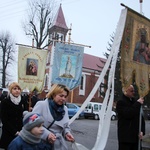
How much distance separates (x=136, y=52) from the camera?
550 cm

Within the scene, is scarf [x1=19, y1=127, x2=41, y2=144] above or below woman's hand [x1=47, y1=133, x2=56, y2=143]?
above

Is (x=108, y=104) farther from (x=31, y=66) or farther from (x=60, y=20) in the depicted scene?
(x=60, y=20)

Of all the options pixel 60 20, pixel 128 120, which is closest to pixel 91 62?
pixel 60 20

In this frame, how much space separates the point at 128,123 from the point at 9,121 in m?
2.13

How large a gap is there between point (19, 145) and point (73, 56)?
8.83 meters

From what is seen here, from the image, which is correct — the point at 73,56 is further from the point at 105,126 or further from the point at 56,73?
the point at 105,126

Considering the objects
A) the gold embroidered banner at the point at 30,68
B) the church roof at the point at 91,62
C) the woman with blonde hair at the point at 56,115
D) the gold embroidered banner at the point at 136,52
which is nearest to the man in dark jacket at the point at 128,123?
the gold embroidered banner at the point at 136,52

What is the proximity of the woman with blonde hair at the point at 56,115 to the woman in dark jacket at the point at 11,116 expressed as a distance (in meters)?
1.48

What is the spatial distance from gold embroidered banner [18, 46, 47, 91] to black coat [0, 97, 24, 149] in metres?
6.25

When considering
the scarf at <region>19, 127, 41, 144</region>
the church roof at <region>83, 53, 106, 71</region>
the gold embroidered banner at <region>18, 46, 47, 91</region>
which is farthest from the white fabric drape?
the church roof at <region>83, 53, 106, 71</region>

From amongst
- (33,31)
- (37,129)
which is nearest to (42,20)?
(33,31)

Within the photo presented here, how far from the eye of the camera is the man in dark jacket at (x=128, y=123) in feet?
16.4

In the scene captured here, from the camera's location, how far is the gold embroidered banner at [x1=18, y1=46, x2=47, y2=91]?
11391 millimetres

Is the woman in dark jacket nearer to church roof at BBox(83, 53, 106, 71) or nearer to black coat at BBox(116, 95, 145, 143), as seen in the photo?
black coat at BBox(116, 95, 145, 143)
